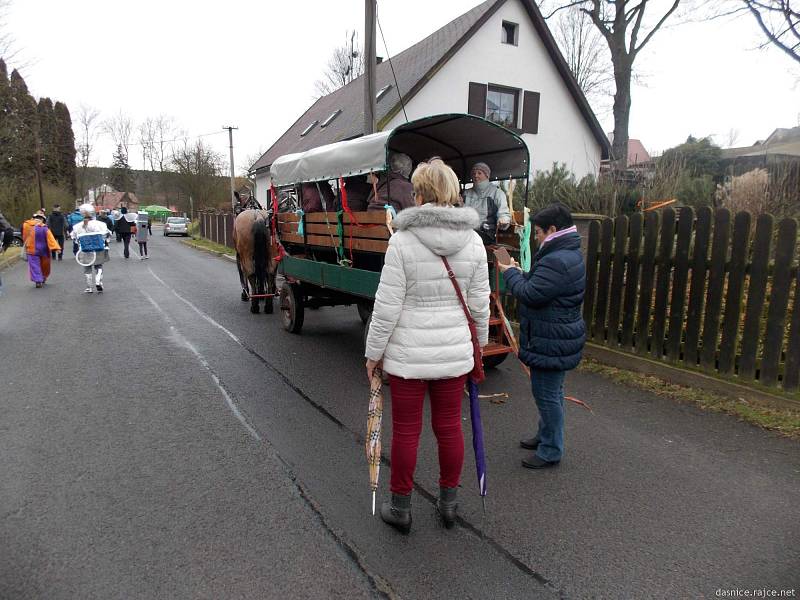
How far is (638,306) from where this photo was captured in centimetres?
598

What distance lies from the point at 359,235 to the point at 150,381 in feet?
8.64

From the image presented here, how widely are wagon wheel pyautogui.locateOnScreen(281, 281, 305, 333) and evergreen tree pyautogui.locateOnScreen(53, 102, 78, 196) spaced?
46.0 meters

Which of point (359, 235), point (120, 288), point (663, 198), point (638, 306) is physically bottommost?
point (120, 288)

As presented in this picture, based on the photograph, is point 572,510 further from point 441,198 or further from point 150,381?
point 150,381

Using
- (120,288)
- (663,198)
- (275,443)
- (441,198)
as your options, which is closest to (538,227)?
(441,198)

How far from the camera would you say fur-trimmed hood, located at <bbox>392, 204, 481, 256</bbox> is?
110 inches

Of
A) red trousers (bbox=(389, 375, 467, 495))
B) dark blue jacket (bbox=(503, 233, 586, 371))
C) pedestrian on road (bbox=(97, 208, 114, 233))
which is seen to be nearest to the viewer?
red trousers (bbox=(389, 375, 467, 495))

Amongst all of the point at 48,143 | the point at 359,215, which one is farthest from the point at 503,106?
the point at 48,143

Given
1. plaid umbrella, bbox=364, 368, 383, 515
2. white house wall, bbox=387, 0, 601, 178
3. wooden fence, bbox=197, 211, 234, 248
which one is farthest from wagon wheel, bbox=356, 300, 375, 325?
wooden fence, bbox=197, 211, 234, 248

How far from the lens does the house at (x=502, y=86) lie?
19016 millimetres

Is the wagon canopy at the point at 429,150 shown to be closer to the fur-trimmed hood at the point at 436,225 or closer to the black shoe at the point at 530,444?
the fur-trimmed hood at the point at 436,225

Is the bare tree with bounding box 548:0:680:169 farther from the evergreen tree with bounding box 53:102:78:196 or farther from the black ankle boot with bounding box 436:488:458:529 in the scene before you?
the evergreen tree with bounding box 53:102:78:196

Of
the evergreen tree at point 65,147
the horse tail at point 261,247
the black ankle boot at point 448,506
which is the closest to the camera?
the black ankle boot at point 448,506

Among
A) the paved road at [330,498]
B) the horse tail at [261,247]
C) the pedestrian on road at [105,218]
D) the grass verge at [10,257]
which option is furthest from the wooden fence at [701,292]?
the pedestrian on road at [105,218]
